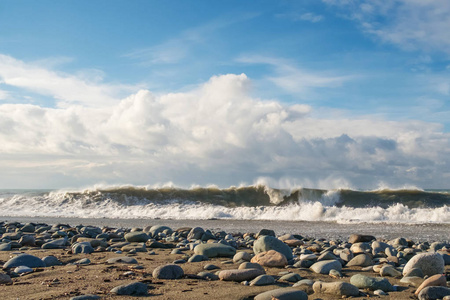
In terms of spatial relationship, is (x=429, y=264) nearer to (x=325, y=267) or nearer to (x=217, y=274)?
(x=325, y=267)

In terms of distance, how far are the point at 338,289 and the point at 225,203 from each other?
17.7m

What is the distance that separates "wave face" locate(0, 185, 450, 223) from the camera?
16391 millimetres

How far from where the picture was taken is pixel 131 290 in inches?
124

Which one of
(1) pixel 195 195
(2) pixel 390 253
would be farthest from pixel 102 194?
(2) pixel 390 253

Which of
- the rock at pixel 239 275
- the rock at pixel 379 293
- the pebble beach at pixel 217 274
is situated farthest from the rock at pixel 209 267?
the rock at pixel 379 293

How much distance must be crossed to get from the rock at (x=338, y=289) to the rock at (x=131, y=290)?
1.47m

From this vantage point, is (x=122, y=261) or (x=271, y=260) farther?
(x=122, y=261)

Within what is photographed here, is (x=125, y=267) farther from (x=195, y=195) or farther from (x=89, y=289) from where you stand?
(x=195, y=195)

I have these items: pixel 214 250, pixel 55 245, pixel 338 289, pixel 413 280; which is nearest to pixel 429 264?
pixel 413 280

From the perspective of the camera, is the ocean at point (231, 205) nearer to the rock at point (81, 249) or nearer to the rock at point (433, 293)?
the rock at point (81, 249)

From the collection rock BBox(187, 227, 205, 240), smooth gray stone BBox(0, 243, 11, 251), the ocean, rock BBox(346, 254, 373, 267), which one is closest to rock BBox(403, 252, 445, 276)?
rock BBox(346, 254, 373, 267)

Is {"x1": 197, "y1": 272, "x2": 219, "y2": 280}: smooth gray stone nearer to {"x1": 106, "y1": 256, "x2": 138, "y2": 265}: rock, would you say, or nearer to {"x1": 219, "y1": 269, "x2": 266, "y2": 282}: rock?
{"x1": 219, "y1": 269, "x2": 266, "y2": 282}: rock

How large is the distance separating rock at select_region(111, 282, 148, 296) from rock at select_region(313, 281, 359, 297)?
1.47m

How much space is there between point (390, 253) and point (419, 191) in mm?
17104
